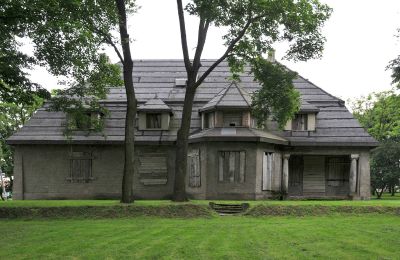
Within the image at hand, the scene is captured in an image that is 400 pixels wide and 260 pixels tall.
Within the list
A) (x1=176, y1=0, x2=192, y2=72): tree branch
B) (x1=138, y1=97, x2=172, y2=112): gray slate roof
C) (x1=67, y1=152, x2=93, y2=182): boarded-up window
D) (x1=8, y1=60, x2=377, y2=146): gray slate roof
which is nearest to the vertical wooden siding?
(x1=8, y1=60, x2=377, y2=146): gray slate roof

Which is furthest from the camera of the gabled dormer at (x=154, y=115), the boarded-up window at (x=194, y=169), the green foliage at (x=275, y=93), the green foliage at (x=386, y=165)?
the green foliage at (x=386, y=165)

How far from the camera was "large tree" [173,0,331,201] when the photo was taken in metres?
18.3

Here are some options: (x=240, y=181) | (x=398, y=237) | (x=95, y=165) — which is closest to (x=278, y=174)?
(x=240, y=181)

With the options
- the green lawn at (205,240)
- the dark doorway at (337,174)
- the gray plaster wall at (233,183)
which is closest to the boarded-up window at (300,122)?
the dark doorway at (337,174)

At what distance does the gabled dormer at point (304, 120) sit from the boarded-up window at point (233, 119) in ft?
10.4

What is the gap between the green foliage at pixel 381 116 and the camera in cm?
4566

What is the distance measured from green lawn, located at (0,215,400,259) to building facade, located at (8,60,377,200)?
8.30 m

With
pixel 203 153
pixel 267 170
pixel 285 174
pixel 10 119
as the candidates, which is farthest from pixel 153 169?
pixel 10 119

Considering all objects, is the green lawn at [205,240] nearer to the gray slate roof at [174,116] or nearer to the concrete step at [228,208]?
the concrete step at [228,208]

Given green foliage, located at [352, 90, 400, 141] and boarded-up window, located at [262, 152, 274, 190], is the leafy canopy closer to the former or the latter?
boarded-up window, located at [262, 152, 274, 190]

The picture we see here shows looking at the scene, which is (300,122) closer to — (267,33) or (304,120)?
(304,120)

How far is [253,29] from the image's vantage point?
1966 cm

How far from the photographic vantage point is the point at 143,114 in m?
27.0

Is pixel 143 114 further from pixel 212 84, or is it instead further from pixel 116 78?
pixel 116 78
